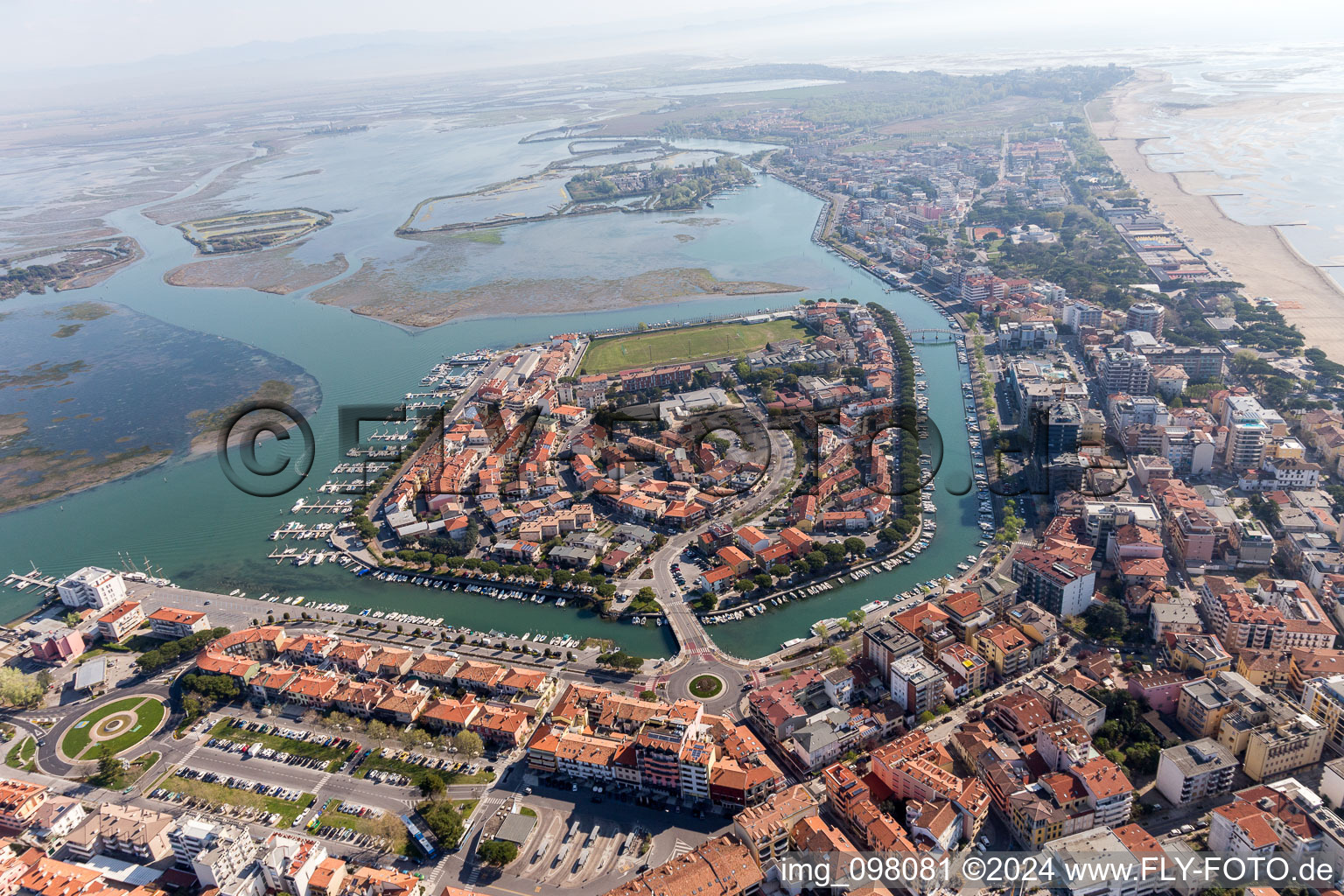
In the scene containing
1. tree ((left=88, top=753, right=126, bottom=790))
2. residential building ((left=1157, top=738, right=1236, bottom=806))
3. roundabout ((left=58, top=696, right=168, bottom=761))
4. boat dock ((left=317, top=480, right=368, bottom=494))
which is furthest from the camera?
boat dock ((left=317, top=480, right=368, bottom=494))

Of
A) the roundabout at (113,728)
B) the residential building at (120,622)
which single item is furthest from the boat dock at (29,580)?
the roundabout at (113,728)

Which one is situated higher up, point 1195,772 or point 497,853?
point 1195,772

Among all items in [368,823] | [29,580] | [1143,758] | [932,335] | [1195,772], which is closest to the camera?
[1195,772]

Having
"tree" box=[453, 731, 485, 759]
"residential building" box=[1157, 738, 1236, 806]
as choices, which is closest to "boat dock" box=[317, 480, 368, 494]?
"tree" box=[453, 731, 485, 759]

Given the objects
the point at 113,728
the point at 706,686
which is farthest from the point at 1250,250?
the point at 113,728

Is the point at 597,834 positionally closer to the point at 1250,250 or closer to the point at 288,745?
the point at 288,745

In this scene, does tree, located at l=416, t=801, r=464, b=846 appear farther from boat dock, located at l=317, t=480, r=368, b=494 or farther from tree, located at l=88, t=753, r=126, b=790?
boat dock, located at l=317, t=480, r=368, b=494

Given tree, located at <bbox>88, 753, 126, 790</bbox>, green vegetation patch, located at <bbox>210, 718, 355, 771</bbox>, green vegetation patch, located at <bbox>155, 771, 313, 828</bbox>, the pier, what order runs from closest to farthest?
green vegetation patch, located at <bbox>155, 771, 313, 828</bbox>, tree, located at <bbox>88, 753, 126, 790</bbox>, green vegetation patch, located at <bbox>210, 718, 355, 771</bbox>, the pier
